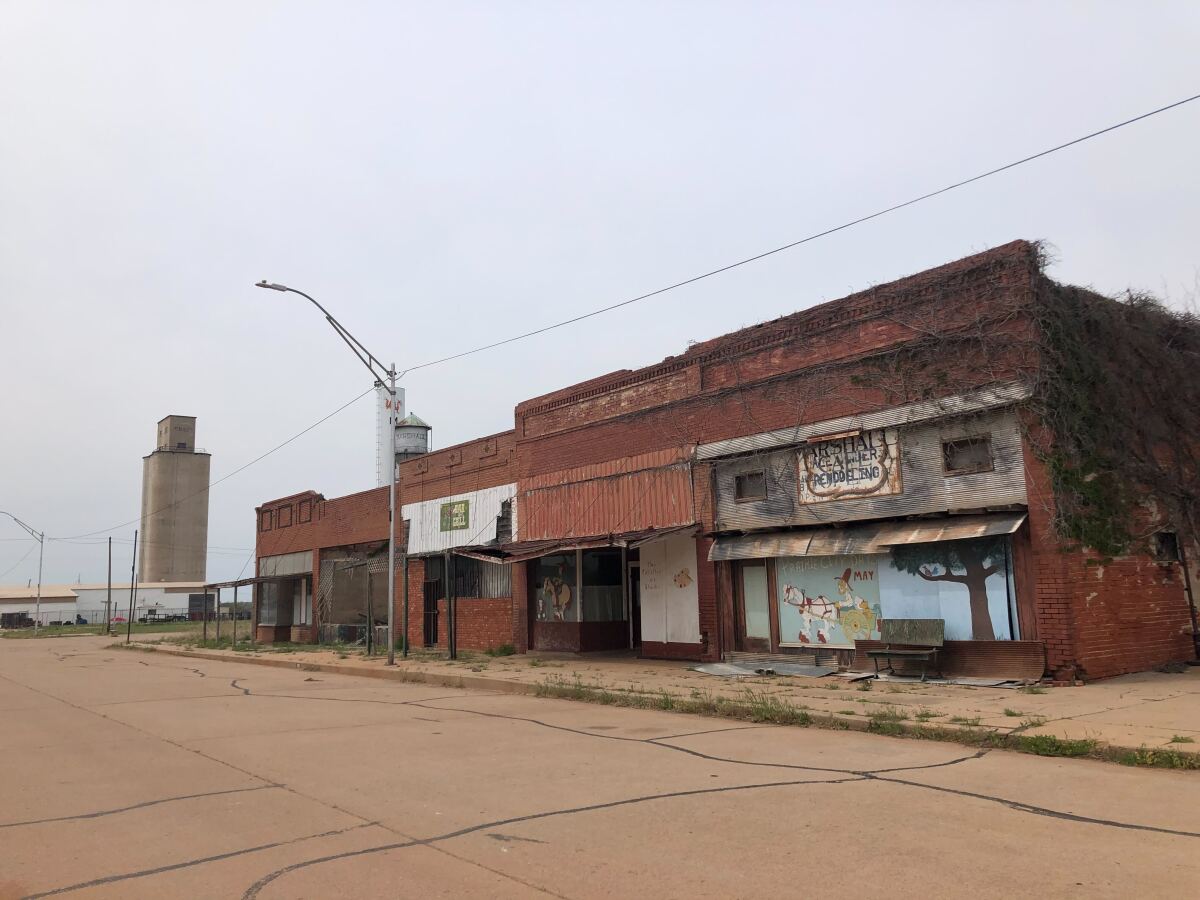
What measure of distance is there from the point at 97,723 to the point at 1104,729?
43.1ft

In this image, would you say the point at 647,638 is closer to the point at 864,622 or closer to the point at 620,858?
the point at 864,622

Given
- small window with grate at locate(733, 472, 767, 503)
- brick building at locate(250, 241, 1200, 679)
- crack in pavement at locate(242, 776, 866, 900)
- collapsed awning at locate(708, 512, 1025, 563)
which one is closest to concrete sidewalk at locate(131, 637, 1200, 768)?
brick building at locate(250, 241, 1200, 679)

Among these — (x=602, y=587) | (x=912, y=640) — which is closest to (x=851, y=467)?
(x=912, y=640)

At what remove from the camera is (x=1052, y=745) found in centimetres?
910

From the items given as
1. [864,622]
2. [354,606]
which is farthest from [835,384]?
[354,606]

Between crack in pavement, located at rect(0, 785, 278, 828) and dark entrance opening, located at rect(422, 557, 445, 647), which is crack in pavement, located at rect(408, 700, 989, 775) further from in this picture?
dark entrance opening, located at rect(422, 557, 445, 647)

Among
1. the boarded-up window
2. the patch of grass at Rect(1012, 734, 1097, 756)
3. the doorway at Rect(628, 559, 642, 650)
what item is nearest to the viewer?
the patch of grass at Rect(1012, 734, 1097, 756)

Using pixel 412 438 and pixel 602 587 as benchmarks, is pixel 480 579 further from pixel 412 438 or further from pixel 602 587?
pixel 412 438

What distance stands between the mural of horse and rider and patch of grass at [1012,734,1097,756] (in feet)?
17.6

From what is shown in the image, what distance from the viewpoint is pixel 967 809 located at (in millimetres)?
6848

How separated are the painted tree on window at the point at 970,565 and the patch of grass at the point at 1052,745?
17.8ft

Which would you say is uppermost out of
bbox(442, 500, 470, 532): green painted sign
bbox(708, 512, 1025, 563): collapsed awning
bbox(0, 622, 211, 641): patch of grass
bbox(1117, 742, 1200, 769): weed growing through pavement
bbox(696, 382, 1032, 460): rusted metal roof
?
bbox(696, 382, 1032, 460): rusted metal roof

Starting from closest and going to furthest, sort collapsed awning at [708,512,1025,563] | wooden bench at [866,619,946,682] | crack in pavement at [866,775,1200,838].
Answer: crack in pavement at [866,775,1200,838] → collapsed awning at [708,512,1025,563] → wooden bench at [866,619,946,682]

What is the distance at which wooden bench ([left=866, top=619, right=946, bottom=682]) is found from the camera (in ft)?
49.1
